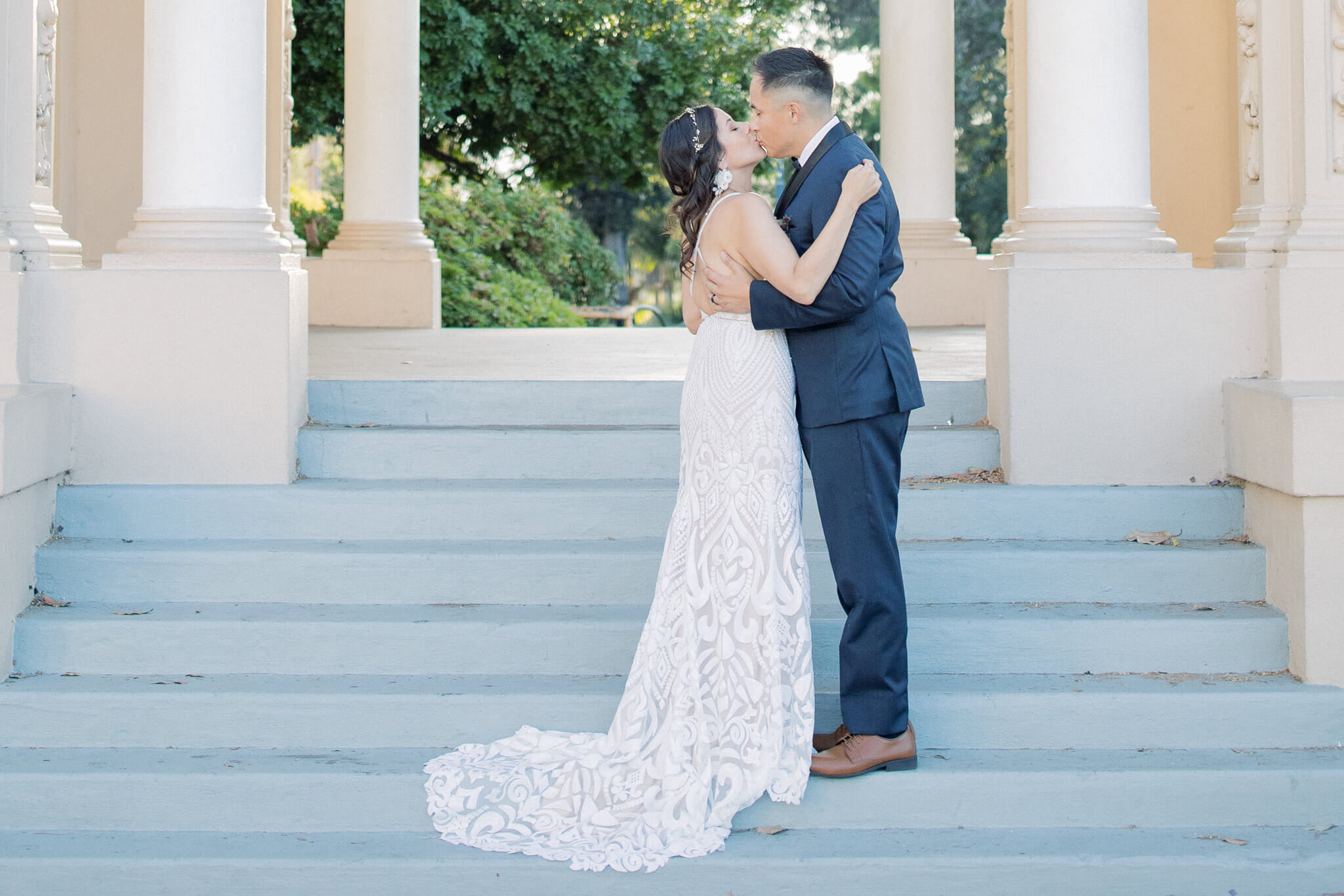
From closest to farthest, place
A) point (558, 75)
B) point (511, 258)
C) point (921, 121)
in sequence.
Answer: point (921, 121) < point (511, 258) < point (558, 75)

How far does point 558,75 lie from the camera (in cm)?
2058

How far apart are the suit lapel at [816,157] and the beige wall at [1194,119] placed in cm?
442

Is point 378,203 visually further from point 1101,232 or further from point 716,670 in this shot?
point 716,670

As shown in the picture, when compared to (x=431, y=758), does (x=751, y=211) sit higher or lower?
higher

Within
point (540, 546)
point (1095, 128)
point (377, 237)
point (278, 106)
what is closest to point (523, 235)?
point (377, 237)

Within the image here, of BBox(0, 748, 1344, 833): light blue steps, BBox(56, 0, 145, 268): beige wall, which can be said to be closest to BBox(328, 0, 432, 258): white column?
BBox(56, 0, 145, 268): beige wall

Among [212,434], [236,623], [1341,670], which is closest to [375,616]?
[236,623]

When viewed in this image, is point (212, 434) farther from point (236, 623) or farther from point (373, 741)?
point (373, 741)

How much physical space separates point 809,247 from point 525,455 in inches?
86.5

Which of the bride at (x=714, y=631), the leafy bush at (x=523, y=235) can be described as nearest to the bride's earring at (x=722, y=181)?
the bride at (x=714, y=631)

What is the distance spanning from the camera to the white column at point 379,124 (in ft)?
41.6

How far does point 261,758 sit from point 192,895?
57cm

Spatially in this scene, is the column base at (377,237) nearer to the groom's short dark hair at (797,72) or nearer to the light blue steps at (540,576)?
the light blue steps at (540,576)

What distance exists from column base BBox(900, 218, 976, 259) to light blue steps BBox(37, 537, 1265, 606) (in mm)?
6834
